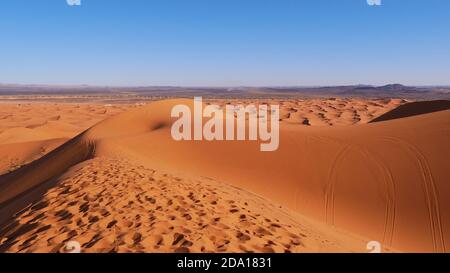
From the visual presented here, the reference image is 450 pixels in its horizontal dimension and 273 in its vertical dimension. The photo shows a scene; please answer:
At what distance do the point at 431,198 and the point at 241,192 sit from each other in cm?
446

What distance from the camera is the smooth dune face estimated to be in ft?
15.9

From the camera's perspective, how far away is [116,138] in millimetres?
13281

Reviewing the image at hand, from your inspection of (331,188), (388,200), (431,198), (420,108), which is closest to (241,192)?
(331,188)

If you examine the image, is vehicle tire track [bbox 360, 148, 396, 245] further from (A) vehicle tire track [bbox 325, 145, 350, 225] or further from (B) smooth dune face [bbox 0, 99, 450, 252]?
(A) vehicle tire track [bbox 325, 145, 350, 225]

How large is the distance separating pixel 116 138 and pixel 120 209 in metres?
8.05

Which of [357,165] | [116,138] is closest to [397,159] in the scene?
[357,165]

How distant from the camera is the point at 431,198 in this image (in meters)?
8.14

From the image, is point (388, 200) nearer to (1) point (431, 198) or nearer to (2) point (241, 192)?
(1) point (431, 198)

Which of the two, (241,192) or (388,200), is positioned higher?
(241,192)

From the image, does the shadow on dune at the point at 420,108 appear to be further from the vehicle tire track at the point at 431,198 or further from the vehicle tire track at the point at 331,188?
the vehicle tire track at the point at 331,188

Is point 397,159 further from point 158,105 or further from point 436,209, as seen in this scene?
point 158,105

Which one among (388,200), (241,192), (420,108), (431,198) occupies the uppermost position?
(420,108)

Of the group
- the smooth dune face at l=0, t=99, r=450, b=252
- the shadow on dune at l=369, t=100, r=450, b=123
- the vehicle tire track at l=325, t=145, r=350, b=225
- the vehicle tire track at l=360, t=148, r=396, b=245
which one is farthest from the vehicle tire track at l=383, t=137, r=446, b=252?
the shadow on dune at l=369, t=100, r=450, b=123

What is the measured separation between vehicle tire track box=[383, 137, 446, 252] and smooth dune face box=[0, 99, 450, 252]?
23 mm
